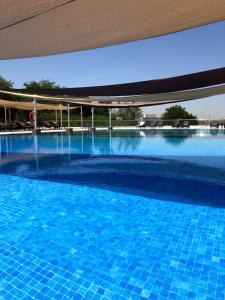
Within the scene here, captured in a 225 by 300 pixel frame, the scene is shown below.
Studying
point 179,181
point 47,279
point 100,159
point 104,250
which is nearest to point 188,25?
point 179,181

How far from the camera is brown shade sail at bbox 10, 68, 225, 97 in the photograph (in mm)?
5418

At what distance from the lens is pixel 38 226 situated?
3389mm

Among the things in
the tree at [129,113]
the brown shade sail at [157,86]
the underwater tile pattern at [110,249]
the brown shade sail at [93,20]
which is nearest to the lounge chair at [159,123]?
the tree at [129,113]

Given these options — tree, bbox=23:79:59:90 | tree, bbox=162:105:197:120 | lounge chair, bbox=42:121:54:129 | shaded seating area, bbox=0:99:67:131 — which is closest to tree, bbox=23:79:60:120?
tree, bbox=23:79:59:90

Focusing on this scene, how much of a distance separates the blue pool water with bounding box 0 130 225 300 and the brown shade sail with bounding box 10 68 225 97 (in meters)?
1.93

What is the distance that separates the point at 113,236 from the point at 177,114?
34.4 meters

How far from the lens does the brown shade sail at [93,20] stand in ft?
11.1

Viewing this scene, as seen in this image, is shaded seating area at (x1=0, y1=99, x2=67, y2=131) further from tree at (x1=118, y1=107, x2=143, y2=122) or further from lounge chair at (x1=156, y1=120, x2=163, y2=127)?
tree at (x1=118, y1=107, x2=143, y2=122)

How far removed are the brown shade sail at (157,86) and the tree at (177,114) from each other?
28.6m

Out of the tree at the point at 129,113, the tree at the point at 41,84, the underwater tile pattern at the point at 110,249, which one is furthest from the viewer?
the tree at the point at 129,113

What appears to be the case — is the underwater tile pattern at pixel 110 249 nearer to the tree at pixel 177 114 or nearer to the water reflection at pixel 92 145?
the water reflection at pixel 92 145

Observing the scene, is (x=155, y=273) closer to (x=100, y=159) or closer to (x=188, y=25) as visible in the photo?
(x=188, y=25)

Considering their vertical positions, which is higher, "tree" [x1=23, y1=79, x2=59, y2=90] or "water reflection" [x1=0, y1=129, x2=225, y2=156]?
"tree" [x1=23, y1=79, x2=59, y2=90]

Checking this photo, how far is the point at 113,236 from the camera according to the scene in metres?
3.10
